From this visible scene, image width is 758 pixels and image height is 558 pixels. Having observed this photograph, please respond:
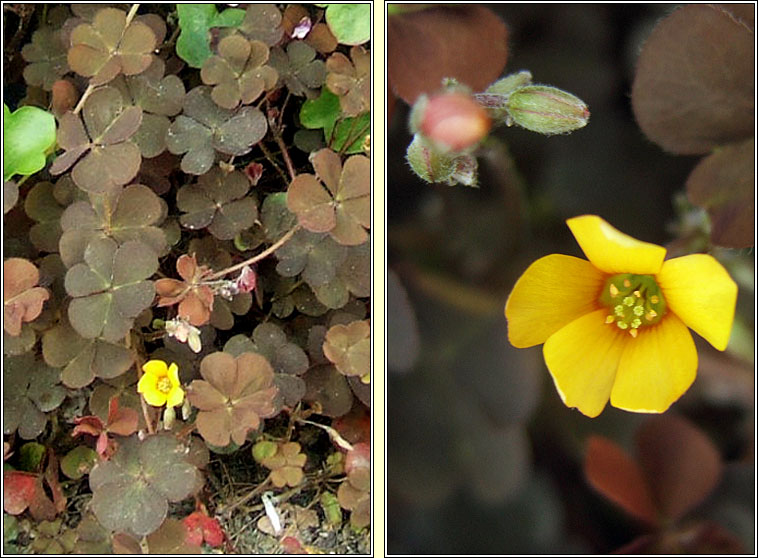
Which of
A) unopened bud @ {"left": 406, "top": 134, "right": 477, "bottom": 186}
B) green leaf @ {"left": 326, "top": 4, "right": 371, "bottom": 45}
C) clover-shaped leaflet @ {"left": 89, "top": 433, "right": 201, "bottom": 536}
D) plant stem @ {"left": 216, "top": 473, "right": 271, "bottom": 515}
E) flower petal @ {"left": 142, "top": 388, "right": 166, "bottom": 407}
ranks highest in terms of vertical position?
green leaf @ {"left": 326, "top": 4, "right": 371, "bottom": 45}

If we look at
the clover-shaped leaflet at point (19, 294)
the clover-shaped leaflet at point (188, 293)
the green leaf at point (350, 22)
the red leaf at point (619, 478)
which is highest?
the green leaf at point (350, 22)

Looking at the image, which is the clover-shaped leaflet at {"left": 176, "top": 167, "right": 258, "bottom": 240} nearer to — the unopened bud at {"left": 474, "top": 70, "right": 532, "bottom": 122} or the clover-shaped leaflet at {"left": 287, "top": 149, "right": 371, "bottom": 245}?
the clover-shaped leaflet at {"left": 287, "top": 149, "right": 371, "bottom": 245}

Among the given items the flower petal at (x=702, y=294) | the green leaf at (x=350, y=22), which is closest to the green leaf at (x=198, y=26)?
the green leaf at (x=350, y=22)

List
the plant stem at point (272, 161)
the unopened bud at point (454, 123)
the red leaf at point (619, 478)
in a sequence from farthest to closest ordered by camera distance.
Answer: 1. the red leaf at point (619, 478)
2. the plant stem at point (272, 161)
3. the unopened bud at point (454, 123)

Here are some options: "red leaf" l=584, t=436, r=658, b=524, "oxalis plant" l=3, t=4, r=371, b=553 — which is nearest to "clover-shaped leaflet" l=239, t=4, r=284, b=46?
"oxalis plant" l=3, t=4, r=371, b=553

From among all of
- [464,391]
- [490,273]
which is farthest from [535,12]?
[464,391]

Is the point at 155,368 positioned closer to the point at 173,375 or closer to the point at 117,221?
the point at 173,375

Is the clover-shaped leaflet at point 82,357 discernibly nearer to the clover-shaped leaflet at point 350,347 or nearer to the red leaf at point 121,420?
the red leaf at point 121,420
